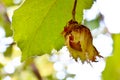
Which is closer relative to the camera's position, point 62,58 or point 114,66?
point 114,66

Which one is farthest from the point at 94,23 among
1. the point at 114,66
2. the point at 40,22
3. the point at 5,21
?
the point at 40,22

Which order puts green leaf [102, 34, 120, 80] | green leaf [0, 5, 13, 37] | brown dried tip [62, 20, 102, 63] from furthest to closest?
green leaf [0, 5, 13, 37], green leaf [102, 34, 120, 80], brown dried tip [62, 20, 102, 63]

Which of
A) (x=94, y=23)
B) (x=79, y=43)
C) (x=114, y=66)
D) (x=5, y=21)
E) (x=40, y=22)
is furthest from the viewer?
(x=5, y=21)

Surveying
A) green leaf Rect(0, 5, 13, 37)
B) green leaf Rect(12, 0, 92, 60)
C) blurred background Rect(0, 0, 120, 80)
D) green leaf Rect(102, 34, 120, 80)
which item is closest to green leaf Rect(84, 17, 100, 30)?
blurred background Rect(0, 0, 120, 80)

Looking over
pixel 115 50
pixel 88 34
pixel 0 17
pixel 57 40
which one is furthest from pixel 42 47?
pixel 0 17

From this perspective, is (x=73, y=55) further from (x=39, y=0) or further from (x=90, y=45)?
(x=39, y=0)

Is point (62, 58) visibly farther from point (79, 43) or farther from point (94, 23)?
point (79, 43)

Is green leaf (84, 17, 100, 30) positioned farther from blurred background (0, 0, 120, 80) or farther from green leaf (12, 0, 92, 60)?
green leaf (12, 0, 92, 60)
